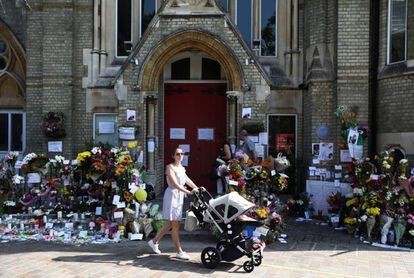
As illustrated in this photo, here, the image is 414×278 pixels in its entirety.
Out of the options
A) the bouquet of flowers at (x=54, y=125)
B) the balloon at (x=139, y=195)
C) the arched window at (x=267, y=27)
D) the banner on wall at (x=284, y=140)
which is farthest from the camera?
the arched window at (x=267, y=27)

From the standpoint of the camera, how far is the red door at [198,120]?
1383 cm

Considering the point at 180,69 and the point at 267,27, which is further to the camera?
the point at 180,69

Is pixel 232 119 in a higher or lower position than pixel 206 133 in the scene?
higher

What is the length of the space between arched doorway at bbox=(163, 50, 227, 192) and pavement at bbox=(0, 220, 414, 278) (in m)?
4.88

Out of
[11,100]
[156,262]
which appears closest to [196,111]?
[11,100]

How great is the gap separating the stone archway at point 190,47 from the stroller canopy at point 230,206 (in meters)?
5.62

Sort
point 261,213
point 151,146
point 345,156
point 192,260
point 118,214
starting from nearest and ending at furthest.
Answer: point 192,260, point 261,213, point 118,214, point 345,156, point 151,146

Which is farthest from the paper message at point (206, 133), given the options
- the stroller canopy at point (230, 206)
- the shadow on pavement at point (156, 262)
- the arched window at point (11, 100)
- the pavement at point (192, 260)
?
the stroller canopy at point (230, 206)

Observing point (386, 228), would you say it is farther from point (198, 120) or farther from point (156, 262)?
point (198, 120)

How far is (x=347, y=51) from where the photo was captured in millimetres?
11656

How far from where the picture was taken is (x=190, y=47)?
495 inches

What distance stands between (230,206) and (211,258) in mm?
868

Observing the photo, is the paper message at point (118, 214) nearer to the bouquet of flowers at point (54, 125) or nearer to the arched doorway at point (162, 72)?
the arched doorway at point (162, 72)

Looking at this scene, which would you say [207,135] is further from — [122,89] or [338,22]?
[338,22]
